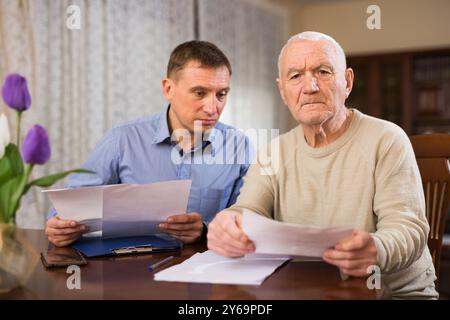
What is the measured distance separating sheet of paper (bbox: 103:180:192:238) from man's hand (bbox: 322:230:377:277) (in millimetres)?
409

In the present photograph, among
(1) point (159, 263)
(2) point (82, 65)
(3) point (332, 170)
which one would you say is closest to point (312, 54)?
(3) point (332, 170)

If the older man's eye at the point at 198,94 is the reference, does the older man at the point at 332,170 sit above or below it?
below

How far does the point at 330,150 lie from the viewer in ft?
4.16

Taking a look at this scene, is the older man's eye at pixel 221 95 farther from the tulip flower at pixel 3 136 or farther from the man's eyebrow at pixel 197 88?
the tulip flower at pixel 3 136

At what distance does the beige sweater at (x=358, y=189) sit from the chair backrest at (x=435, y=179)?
0.91 feet

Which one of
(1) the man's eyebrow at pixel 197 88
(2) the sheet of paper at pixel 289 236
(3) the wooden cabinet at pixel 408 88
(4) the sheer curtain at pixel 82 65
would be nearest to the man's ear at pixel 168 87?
(1) the man's eyebrow at pixel 197 88

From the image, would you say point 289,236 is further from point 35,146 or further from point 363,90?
point 363,90

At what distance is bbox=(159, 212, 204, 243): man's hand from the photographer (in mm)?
1304

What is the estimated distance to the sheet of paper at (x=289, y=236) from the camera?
0.88m

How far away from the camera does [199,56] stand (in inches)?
67.2

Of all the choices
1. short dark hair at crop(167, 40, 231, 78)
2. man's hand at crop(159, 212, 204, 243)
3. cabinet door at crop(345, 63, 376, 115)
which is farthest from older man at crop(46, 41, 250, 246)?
cabinet door at crop(345, 63, 376, 115)

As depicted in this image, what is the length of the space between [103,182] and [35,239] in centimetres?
35
